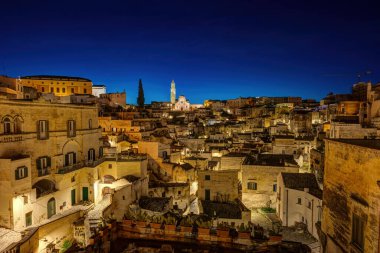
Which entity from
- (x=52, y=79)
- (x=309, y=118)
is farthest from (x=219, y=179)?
(x=52, y=79)

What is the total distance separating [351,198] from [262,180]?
22.9 meters

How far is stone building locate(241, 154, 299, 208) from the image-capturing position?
29578 millimetres

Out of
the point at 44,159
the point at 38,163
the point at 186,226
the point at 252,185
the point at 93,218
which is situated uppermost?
the point at 186,226

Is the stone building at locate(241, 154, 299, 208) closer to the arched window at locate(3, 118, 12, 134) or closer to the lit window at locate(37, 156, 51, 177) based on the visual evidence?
the lit window at locate(37, 156, 51, 177)

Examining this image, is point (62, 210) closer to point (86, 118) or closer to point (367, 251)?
point (86, 118)

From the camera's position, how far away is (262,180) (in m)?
30.1

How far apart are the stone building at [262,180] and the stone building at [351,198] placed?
66.7ft

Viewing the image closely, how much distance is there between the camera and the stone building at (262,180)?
97.0ft

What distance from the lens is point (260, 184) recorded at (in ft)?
99.0

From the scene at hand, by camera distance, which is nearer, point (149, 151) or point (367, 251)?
point (367, 251)

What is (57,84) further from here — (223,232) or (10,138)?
(223,232)

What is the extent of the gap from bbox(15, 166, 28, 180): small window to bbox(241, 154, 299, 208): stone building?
70.6 feet

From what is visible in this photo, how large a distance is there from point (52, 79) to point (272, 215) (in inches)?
2454

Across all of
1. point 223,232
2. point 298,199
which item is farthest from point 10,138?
point 298,199
